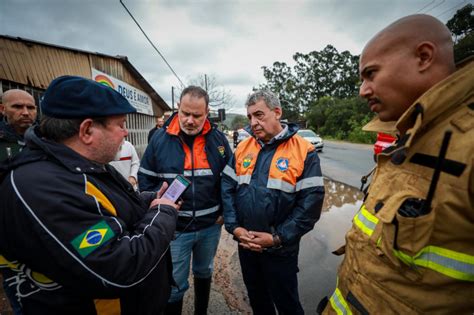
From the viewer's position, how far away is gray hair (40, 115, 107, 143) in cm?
119

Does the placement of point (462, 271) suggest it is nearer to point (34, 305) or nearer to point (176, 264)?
point (34, 305)

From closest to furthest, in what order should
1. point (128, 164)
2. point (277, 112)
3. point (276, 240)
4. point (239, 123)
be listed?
1. point (276, 240)
2. point (277, 112)
3. point (128, 164)
4. point (239, 123)

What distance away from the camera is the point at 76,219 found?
0.99 meters

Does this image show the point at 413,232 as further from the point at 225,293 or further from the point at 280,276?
the point at 225,293

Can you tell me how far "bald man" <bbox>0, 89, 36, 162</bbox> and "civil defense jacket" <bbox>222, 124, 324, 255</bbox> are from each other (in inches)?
117

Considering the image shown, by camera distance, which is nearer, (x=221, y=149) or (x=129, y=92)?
(x=221, y=149)

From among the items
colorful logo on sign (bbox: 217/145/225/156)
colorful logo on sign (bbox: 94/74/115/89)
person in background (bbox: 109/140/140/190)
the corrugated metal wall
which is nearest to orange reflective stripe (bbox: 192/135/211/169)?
colorful logo on sign (bbox: 217/145/225/156)

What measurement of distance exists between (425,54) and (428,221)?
72 centimetres

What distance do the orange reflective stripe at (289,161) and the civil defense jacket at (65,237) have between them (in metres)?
1.06

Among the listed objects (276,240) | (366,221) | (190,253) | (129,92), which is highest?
(129,92)

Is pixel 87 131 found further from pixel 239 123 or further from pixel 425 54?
pixel 239 123

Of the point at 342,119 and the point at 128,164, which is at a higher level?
the point at 342,119

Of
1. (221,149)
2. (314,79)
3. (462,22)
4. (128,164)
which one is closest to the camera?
(221,149)

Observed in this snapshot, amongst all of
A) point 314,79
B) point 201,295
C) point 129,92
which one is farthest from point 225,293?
point 314,79
